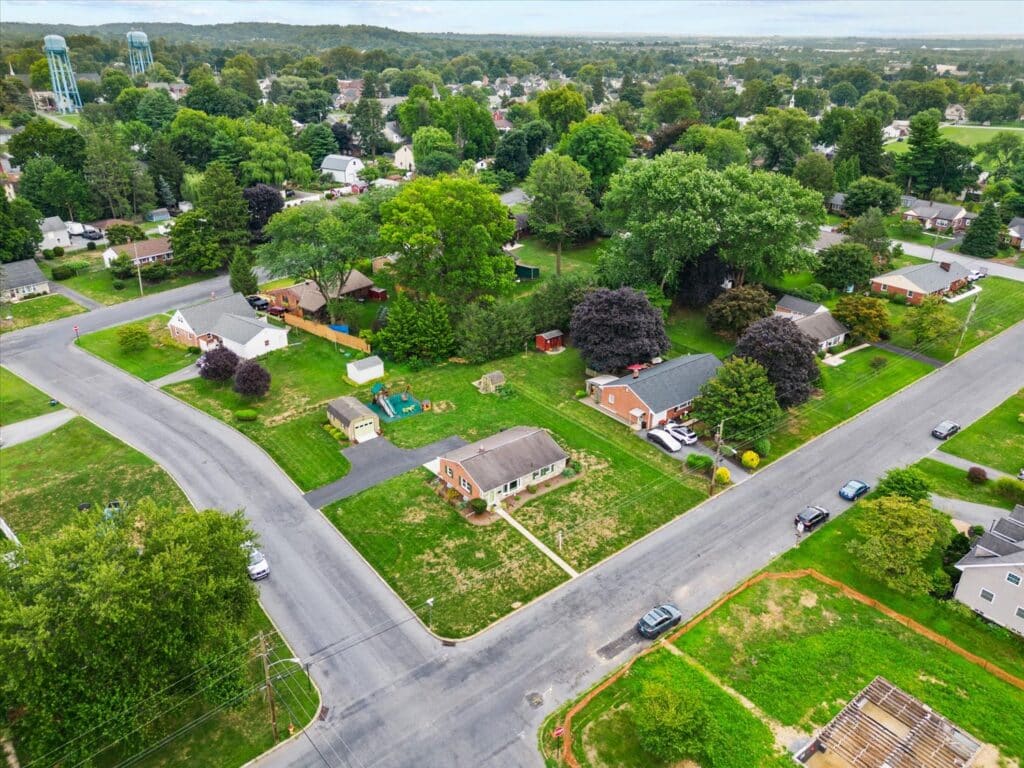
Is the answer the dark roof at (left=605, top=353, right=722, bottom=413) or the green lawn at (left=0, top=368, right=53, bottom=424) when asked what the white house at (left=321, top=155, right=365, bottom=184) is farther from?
the dark roof at (left=605, top=353, right=722, bottom=413)

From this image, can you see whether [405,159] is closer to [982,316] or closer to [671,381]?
[671,381]

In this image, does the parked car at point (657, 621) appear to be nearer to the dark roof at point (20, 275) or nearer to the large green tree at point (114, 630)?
the large green tree at point (114, 630)

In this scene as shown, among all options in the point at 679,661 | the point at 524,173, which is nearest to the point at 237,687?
the point at 679,661

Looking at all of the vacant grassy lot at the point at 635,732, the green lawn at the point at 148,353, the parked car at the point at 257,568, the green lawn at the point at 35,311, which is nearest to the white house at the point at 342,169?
the green lawn at the point at 35,311

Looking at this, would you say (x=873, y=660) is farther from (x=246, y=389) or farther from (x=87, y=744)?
(x=246, y=389)

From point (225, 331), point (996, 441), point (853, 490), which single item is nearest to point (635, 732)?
point (853, 490)
